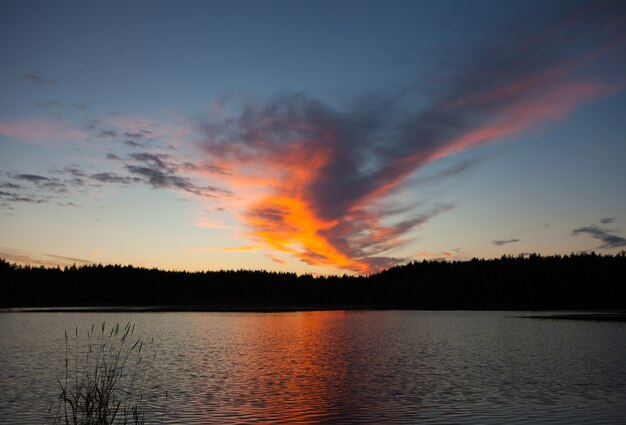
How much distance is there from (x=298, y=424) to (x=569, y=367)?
23845mm

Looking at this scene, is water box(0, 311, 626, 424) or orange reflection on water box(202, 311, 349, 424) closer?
water box(0, 311, 626, 424)

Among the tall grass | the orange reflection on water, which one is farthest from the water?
the tall grass

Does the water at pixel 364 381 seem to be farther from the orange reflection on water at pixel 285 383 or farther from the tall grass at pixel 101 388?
the tall grass at pixel 101 388

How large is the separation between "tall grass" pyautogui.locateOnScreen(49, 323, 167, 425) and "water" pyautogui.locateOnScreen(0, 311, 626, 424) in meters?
0.86

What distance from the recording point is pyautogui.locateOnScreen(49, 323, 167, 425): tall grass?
1530 centimetres

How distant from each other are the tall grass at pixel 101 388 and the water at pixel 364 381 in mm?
859

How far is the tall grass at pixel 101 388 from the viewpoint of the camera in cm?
1530

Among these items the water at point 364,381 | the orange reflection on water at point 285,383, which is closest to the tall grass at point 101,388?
the water at point 364,381

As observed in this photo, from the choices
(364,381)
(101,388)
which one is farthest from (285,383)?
(101,388)

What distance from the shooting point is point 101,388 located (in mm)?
19578

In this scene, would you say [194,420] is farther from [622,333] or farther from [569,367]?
[622,333]

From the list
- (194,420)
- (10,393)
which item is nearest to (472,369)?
(194,420)

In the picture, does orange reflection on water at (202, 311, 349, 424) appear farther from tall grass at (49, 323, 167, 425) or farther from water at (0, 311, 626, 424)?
tall grass at (49, 323, 167, 425)

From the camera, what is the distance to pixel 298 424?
66.9 ft
